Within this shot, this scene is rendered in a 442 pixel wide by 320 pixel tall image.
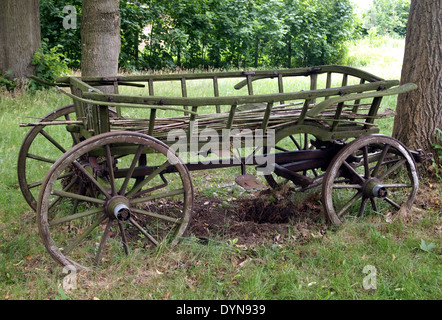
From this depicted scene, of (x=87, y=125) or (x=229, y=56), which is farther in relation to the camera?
(x=229, y=56)

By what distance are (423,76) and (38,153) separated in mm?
4718

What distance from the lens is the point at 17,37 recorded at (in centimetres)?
874

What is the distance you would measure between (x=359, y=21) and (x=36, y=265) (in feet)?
56.2

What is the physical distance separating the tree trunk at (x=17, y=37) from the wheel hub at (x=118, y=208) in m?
6.44

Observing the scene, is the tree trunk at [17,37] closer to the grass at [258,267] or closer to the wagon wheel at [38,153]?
the wagon wheel at [38,153]

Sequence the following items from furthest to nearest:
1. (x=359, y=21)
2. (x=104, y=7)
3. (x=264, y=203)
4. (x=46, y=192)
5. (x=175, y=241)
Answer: (x=359, y=21), (x=104, y=7), (x=264, y=203), (x=175, y=241), (x=46, y=192)

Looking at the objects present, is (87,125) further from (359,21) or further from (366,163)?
(359,21)

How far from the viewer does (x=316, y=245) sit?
371 cm

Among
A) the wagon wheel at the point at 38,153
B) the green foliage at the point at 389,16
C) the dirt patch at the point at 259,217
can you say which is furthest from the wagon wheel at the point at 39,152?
the green foliage at the point at 389,16

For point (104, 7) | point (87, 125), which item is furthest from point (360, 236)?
point (104, 7)

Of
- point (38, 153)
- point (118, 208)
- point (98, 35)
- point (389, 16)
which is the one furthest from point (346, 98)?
point (389, 16)

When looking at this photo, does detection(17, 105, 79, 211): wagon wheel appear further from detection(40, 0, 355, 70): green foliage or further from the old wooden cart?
detection(40, 0, 355, 70): green foliage

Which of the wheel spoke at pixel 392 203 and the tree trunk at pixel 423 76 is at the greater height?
the tree trunk at pixel 423 76

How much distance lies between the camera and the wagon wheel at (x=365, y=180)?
3930mm
